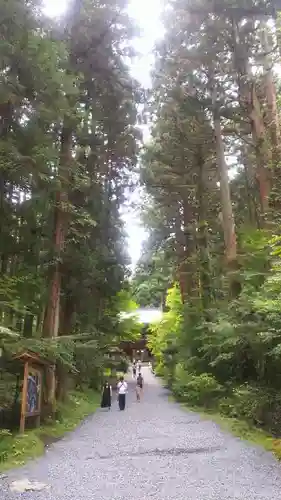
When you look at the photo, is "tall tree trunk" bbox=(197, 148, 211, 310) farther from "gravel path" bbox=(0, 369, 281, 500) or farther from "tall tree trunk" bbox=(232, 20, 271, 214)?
"gravel path" bbox=(0, 369, 281, 500)

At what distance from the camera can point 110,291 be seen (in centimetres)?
1678

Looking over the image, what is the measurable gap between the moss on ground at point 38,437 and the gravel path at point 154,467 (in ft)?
0.92

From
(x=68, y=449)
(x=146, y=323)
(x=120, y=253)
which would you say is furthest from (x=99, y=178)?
(x=146, y=323)

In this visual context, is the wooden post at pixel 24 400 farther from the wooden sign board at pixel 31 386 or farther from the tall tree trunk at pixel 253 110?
the tall tree trunk at pixel 253 110

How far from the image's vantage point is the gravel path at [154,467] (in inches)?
223

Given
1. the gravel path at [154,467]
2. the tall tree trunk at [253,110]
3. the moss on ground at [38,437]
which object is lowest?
the gravel path at [154,467]

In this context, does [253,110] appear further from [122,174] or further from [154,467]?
[154,467]

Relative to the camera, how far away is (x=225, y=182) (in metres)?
15.2

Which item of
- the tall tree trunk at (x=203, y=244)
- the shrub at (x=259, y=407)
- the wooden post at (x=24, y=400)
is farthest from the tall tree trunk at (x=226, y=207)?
the wooden post at (x=24, y=400)

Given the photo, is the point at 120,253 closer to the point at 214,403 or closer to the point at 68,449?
the point at 214,403

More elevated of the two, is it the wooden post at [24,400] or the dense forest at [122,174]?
the dense forest at [122,174]

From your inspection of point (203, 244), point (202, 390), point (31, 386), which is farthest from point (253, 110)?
point (31, 386)

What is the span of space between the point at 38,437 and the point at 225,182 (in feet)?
33.1

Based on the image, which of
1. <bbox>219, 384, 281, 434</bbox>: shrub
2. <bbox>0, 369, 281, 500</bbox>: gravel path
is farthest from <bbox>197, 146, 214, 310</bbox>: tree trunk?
<bbox>0, 369, 281, 500</bbox>: gravel path
